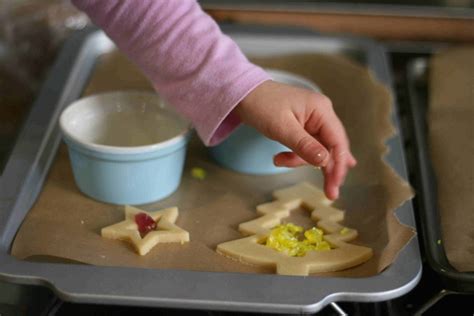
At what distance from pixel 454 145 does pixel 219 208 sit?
252mm

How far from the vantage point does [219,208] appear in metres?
0.73

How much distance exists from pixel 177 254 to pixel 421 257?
0.21 m

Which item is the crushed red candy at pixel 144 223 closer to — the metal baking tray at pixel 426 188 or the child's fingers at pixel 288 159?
the child's fingers at pixel 288 159

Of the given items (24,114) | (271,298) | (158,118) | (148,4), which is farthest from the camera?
(24,114)

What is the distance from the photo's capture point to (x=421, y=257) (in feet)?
2.16

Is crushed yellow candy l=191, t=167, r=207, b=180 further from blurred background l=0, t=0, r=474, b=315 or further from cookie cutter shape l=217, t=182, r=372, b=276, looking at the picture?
blurred background l=0, t=0, r=474, b=315

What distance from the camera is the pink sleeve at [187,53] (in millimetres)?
691

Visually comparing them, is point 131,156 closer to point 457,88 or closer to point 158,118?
point 158,118

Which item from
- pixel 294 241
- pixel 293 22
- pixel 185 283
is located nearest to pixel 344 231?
pixel 294 241

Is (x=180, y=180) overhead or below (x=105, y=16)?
below

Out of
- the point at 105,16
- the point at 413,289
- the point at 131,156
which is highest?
the point at 105,16

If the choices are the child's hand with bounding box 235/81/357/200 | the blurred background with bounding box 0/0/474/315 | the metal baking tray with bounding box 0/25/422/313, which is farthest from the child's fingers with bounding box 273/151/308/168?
the blurred background with bounding box 0/0/474/315

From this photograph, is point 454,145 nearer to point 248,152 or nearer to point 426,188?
point 426,188

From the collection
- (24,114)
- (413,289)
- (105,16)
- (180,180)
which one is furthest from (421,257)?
(24,114)
